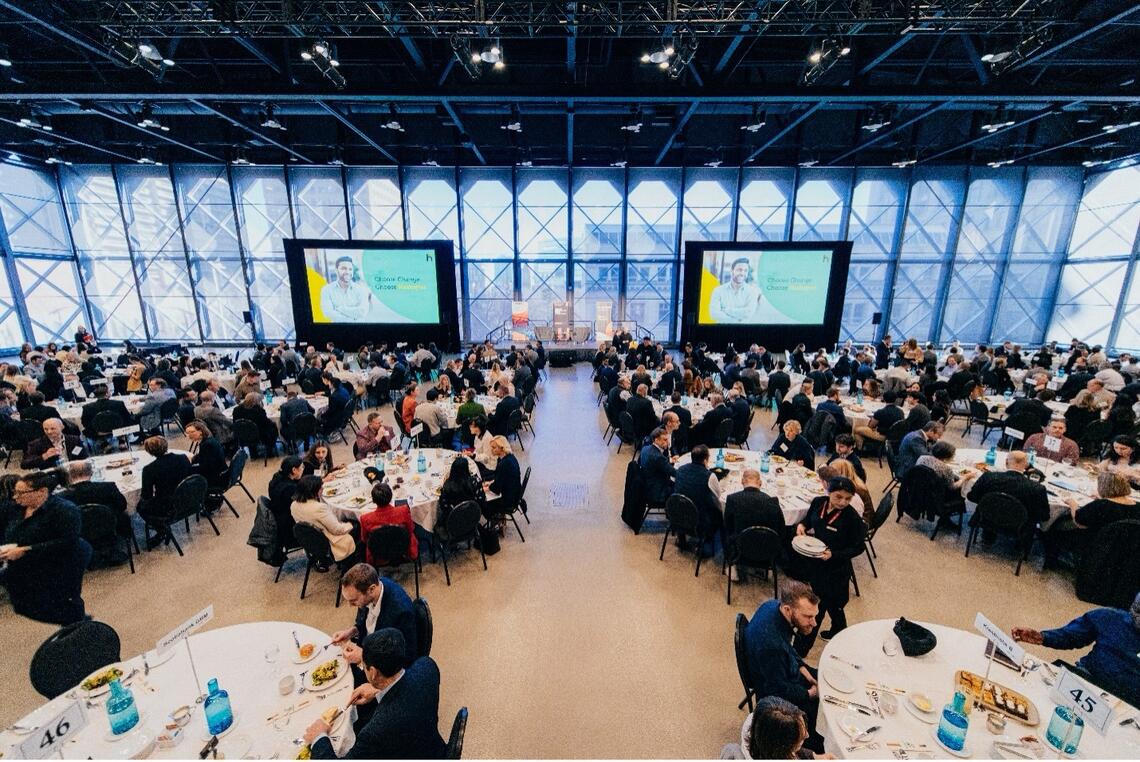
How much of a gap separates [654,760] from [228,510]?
7.17 m

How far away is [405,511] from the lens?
4.86 metres

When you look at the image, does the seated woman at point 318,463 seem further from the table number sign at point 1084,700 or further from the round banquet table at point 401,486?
the table number sign at point 1084,700

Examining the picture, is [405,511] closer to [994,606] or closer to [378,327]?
[994,606]

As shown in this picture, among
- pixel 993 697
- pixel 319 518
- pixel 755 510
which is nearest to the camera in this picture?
pixel 993 697

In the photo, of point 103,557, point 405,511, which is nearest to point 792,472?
point 405,511

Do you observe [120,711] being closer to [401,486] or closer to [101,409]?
[401,486]

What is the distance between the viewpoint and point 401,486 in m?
5.91

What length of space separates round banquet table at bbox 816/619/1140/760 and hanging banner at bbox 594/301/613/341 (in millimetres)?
18120

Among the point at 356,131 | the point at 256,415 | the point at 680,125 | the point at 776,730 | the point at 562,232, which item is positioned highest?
the point at 680,125

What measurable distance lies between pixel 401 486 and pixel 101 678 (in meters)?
3.12

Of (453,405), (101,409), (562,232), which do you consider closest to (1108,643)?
(453,405)

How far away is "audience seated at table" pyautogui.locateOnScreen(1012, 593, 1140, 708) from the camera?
291 cm

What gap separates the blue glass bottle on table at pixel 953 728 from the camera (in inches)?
97.8

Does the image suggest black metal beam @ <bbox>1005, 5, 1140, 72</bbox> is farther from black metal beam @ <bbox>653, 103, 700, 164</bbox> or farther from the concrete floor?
the concrete floor
